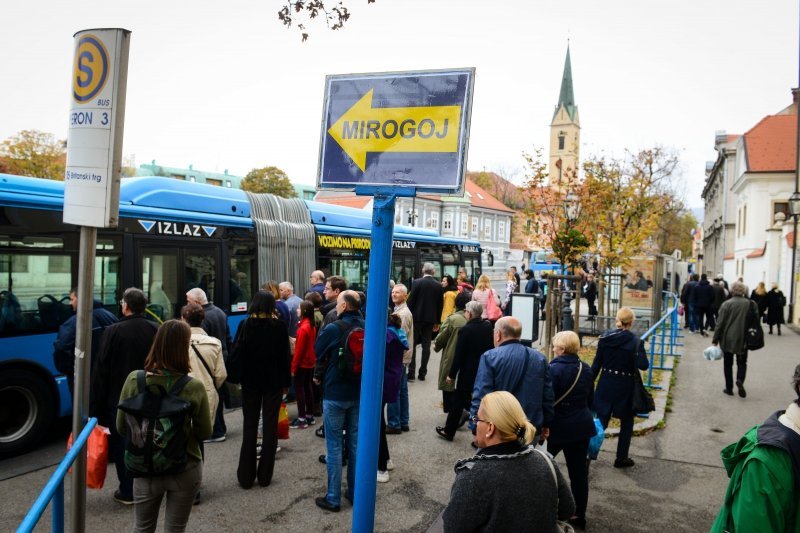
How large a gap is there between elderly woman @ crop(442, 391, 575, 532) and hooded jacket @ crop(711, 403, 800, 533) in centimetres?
76

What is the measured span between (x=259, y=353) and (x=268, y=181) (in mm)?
57774

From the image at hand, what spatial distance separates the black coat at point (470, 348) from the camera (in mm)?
6953

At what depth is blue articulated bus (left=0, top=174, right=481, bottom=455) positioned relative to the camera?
6.77 meters

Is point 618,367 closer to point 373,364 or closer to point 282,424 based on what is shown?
point 282,424

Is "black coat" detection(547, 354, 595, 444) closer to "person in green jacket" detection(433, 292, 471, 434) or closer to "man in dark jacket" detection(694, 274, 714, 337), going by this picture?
"person in green jacket" detection(433, 292, 471, 434)

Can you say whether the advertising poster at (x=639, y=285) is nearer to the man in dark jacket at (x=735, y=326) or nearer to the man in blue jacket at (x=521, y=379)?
the man in dark jacket at (x=735, y=326)

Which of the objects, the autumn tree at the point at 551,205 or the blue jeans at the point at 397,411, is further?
the autumn tree at the point at 551,205

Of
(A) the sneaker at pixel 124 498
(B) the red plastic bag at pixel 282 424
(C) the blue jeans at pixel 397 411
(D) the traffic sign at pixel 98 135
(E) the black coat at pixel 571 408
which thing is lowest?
(A) the sneaker at pixel 124 498

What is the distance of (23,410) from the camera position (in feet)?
22.2

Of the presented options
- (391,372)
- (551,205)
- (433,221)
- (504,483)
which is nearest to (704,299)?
(551,205)

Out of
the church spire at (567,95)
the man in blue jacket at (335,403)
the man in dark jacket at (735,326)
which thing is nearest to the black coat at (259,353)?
the man in blue jacket at (335,403)

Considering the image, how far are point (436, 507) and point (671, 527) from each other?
202cm

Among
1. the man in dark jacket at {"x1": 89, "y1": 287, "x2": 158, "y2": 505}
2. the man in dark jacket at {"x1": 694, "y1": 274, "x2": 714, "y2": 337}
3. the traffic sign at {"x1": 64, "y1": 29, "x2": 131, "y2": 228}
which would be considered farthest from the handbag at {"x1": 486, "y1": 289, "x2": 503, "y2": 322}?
the man in dark jacket at {"x1": 694, "y1": 274, "x2": 714, "y2": 337}

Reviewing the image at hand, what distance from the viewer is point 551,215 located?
1608 cm
